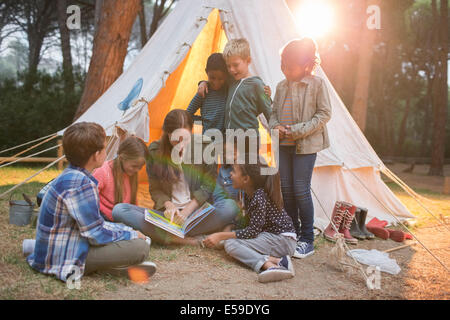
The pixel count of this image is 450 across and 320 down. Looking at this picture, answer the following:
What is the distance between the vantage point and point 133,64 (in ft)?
13.7

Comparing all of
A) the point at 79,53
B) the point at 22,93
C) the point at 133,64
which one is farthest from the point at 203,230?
the point at 79,53

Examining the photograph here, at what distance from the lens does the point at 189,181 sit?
114 inches

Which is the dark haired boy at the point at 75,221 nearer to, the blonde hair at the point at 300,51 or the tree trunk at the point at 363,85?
the blonde hair at the point at 300,51

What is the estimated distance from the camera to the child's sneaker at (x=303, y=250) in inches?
100

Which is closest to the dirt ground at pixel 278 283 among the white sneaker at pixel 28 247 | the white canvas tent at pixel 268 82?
the white sneaker at pixel 28 247

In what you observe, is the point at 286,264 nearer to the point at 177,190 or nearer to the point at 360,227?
the point at 177,190

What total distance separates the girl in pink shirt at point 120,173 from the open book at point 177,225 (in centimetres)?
28

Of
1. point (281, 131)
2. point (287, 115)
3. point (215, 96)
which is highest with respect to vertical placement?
point (215, 96)

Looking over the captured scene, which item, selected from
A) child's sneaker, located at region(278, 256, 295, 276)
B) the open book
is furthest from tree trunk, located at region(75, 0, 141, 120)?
child's sneaker, located at region(278, 256, 295, 276)

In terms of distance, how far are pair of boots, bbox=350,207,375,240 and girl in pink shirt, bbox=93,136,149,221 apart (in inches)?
70.1

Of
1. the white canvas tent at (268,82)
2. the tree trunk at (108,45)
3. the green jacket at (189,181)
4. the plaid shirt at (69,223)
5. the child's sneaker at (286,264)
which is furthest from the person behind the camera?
the tree trunk at (108,45)

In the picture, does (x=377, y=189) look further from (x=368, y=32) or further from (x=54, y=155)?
(x=54, y=155)

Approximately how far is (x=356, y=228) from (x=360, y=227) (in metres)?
0.04

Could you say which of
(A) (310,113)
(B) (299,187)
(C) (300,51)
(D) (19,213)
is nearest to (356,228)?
(B) (299,187)
